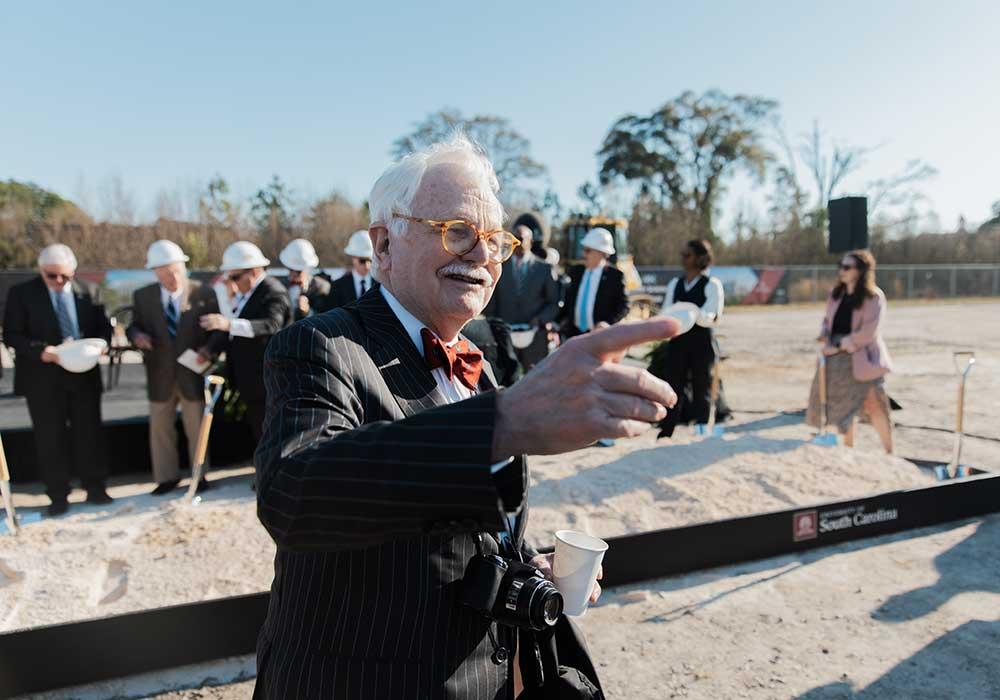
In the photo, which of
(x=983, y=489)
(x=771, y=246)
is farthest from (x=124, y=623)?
→ (x=771, y=246)

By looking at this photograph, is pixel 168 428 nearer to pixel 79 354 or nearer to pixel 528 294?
pixel 79 354

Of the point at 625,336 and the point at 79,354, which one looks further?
the point at 79,354

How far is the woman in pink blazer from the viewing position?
6340 mm

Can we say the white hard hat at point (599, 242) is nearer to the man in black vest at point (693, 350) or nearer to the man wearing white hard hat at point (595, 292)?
the man wearing white hard hat at point (595, 292)

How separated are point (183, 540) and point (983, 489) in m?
5.65

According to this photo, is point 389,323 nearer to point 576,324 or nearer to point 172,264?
point 172,264

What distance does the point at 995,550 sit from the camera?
14.4 feet

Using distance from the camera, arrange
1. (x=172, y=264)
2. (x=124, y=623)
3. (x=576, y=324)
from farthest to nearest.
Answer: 1. (x=576, y=324)
2. (x=172, y=264)
3. (x=124, y=623)

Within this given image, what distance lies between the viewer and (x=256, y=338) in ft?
19.0

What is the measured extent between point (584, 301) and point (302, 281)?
338 cm

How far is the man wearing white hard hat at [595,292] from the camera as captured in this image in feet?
22.9

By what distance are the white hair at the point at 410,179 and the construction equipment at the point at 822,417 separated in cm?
595

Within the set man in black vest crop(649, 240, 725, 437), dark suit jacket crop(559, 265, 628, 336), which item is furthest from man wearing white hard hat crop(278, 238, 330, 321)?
man in black vest crop(649, 240, 725, 437)

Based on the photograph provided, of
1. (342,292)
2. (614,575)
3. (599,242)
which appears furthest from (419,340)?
(599,242)
